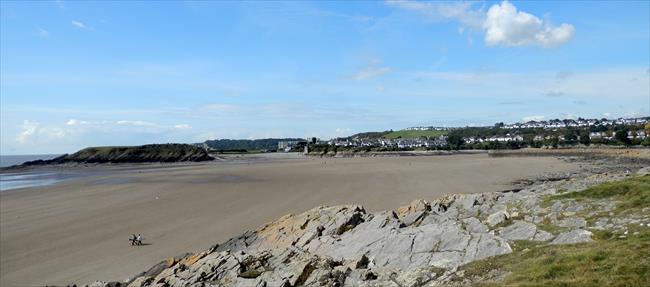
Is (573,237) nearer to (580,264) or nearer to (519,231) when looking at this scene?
(519,231)

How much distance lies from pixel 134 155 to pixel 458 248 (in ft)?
408

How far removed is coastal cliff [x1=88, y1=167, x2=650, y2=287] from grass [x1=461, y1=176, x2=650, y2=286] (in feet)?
0.07

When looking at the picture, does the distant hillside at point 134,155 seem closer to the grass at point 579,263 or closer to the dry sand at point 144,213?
the dry sand at point 144,213

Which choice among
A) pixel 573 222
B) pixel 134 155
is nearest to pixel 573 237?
pixel 573 222

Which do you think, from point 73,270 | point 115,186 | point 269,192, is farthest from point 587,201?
point 115,186

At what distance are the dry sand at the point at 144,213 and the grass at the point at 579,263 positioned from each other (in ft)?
49.1

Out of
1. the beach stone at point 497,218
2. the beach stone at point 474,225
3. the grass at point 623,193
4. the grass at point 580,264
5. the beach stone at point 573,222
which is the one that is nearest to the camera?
the grass at point 580,264

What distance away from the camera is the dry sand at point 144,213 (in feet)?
70.0

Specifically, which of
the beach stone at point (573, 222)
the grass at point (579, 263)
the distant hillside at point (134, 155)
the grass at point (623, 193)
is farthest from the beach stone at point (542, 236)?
the distant hillside at point (134, 155)

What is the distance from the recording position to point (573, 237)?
12.5 meters

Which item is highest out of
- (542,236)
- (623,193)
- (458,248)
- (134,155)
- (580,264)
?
(134,155)

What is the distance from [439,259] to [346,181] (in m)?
36.3

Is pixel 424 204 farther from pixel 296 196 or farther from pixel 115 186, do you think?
pixel 115 186

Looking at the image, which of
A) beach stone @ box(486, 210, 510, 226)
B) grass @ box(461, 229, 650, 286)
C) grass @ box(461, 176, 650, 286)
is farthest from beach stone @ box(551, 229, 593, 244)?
beach stone @ box(486, 210, 510, 226)
